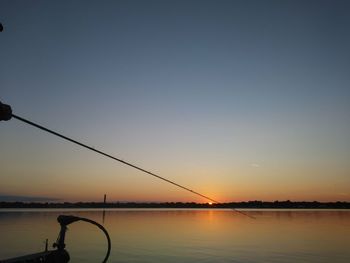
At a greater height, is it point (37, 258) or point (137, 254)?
point (37, 258)

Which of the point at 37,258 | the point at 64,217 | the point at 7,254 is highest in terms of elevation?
the point at 64,217

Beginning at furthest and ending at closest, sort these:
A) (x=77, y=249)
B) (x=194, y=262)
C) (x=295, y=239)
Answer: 1. (x=295, y=239)
2. (x=77, y=249)
3. (x=194, y=262)

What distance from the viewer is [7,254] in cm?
3372

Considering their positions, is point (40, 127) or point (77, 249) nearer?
point (40, 127)

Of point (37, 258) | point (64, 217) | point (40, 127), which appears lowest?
point (37, 258)

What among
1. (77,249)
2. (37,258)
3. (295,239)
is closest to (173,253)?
(77,249)

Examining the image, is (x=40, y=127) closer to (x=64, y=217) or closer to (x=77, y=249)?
(x=64, y=217)

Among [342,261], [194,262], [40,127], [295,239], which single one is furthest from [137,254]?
[40,127]

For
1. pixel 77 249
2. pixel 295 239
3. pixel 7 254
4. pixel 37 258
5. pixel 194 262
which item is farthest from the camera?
pixel 295 239

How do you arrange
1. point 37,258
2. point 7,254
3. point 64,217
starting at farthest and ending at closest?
point 7,254
point 37,258
point 64,217

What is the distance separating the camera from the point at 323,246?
124 ft

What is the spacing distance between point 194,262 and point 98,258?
28.3ft

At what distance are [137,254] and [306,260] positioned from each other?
48.5 feet

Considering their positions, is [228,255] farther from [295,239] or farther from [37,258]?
[37,258]
